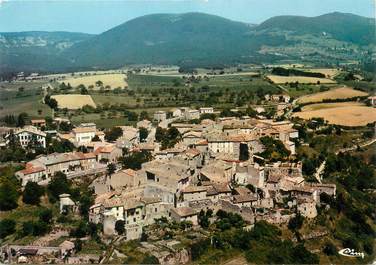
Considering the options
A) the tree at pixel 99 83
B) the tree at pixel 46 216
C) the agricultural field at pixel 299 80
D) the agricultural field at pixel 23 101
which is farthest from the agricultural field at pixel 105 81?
the tree at pixel 46 216

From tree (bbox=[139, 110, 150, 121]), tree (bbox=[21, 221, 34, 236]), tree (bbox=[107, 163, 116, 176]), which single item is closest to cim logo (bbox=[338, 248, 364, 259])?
tree (bbox=[107, 163, 116, 176])

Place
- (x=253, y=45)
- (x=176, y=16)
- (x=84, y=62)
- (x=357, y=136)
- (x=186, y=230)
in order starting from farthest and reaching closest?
(x=176, y=16), (x=253, y=45), (x=84, y=62), (x=357, y=136), (x=186, y=230)

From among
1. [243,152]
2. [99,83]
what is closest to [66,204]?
[243,152]

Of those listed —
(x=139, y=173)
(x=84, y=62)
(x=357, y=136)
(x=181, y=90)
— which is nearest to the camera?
(x=139, y=173)

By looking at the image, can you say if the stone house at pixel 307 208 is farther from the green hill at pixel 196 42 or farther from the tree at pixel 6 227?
the green hill at pixel 196 42

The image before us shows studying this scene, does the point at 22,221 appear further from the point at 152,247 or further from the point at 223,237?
the point at 223,237

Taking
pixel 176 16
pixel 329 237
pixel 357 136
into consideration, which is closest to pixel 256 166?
pixel 329 237

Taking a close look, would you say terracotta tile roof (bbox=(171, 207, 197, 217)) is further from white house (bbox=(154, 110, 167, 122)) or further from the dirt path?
A: white house (bbox=(154, 110, 167, 122))

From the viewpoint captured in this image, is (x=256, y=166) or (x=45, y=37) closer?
(x=256, y=166)
